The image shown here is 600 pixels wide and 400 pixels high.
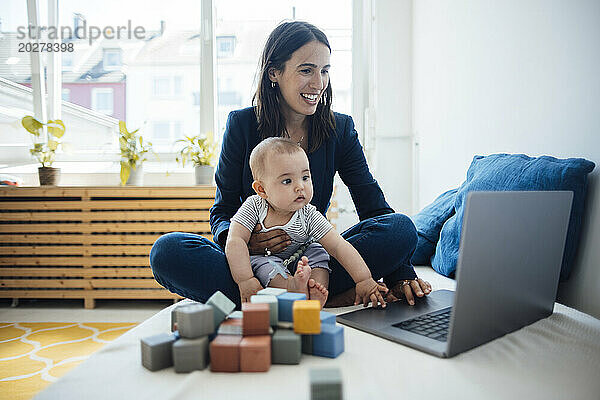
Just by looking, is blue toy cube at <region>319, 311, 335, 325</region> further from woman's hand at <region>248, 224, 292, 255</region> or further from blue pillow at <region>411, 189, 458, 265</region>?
blue pillow at <region>411, 189, 458, 265</region>

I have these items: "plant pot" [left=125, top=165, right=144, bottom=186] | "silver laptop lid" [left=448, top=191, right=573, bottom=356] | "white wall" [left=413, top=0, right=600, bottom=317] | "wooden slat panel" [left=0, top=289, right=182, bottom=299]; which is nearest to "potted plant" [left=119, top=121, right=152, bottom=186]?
"plant pot" [left=125, top=165, right=144, bottom=186]

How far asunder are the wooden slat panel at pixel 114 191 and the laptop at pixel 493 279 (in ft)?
5.52

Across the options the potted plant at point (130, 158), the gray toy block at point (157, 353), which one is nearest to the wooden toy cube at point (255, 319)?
the gray toy block at point (157, 353)

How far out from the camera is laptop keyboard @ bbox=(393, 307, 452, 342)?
103 cm

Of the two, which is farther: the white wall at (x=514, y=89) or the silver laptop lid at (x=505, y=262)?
the white wall at (x=514, y=89)

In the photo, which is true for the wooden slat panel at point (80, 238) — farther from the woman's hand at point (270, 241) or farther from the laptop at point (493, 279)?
the laptop at point (493, 279)

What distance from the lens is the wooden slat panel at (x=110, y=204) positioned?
8.90 ft

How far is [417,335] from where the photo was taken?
1023mm

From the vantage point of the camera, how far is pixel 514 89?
63.5 inches

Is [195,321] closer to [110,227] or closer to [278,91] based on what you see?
[278,91]

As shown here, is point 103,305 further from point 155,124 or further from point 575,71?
Answer: point 575,71

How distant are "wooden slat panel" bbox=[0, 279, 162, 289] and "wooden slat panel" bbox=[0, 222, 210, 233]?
0.27m

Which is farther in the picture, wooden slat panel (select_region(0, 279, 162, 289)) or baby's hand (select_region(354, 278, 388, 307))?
wooden slat panel (select_region(0, 279, 162, 289))

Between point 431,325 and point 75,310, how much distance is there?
2.24m
